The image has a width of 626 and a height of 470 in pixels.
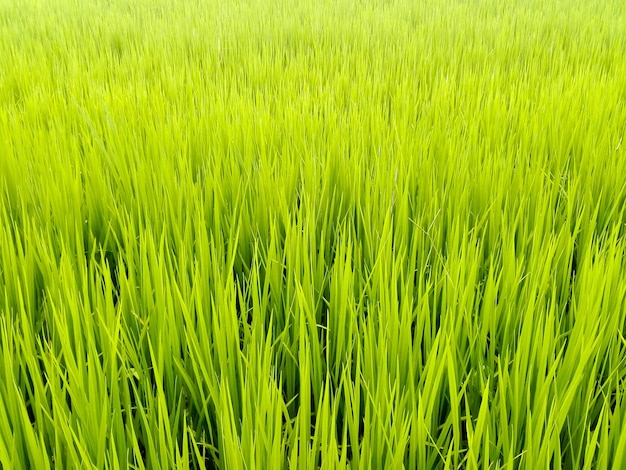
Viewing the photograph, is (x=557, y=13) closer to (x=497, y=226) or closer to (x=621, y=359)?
(x=497, y=226)

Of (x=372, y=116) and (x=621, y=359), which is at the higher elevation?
(x=372, y=116)

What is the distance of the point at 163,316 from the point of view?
0.51 meters

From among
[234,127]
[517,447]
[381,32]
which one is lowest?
[517,447]

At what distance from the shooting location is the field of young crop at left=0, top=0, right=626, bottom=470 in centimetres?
41

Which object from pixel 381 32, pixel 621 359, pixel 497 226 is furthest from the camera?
pixel 381 32

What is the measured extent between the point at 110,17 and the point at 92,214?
2318mm

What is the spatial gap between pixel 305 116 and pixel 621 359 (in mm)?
765

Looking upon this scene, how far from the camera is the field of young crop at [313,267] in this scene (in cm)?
41

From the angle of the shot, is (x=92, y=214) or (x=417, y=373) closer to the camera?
(x=417, y=373)

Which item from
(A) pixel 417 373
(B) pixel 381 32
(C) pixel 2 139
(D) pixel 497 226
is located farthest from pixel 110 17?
(A) pixel 417 373

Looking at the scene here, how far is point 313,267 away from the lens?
2.13ft

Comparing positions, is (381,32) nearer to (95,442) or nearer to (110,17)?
(110,17)

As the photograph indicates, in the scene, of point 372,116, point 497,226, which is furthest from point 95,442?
point 372,116

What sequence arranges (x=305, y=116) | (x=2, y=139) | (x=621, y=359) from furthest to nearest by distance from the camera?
(x=305, y=116), (x=2, y=139), (x=621, y=359)
